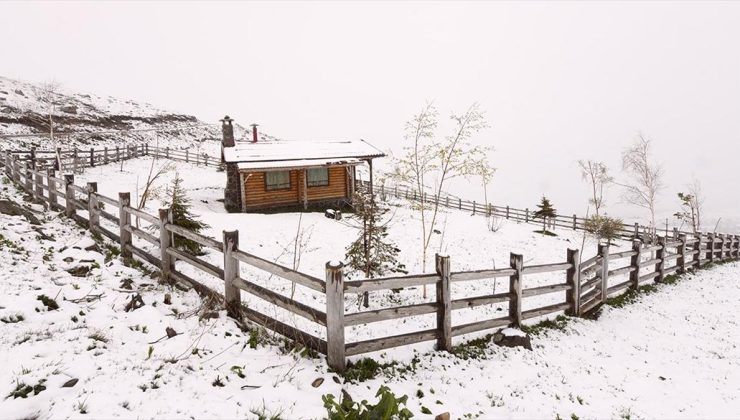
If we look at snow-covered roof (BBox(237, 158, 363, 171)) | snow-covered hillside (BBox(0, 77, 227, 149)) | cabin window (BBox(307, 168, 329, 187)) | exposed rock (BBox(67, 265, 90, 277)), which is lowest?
exposed rock (BBox(67, 265, 90, 277))

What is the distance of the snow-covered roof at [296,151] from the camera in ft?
77.5

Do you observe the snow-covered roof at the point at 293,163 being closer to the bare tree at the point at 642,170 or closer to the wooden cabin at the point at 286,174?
the wooden cabin at the point at 286,174

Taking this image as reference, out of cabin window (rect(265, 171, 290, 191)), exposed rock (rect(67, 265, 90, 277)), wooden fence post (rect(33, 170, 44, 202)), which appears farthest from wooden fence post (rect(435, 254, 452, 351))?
cabin window (rect(265, 171, 290, 191))

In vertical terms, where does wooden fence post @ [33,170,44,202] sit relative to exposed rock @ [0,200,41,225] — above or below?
above

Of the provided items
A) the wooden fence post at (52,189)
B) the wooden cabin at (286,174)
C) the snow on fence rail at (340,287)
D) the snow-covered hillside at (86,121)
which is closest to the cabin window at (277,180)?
the wooden cabin at (286,174)

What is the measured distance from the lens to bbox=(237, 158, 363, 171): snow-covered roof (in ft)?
74.4

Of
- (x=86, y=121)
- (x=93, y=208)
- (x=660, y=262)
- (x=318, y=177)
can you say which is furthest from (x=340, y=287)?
(x=86, y=121)

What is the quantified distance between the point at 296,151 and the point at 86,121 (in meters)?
36.9

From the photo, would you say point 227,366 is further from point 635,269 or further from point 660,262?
point 660,262

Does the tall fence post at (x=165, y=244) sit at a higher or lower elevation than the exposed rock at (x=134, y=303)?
higher

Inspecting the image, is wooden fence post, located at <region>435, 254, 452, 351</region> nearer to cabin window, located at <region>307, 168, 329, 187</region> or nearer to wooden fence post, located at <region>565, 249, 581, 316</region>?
wooden fence post, located at <region>565, 249, 581, 316</region>

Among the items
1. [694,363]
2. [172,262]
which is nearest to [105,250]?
[172,262]

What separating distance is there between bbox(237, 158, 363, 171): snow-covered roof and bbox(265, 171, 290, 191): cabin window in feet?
2.80

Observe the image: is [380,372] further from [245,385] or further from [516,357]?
[516,357]
